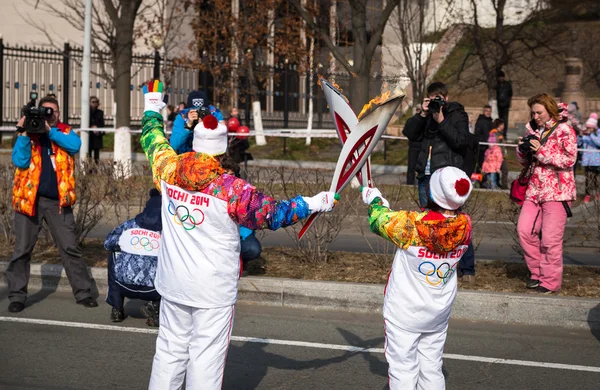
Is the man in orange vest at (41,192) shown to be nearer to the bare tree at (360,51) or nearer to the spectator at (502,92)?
the bare tree at (360,51)

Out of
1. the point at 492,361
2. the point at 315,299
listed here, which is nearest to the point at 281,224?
the point at 492,361

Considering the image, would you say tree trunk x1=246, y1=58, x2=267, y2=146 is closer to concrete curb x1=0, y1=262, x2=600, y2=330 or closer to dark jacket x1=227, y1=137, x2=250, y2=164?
dark jacket x1=227, y1=137, x2=250, y2=164

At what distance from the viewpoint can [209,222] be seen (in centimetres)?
473

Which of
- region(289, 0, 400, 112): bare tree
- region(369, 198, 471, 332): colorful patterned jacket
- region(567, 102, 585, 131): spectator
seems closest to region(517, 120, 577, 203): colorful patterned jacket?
region(369, 198, 471, 332): colorful patterned jacket

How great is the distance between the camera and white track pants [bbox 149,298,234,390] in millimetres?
4668

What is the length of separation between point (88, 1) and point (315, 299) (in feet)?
35.2

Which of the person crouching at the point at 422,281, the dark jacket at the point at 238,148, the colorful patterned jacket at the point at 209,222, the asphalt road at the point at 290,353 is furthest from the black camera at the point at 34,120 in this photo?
the dark jacket at the point at 238,148

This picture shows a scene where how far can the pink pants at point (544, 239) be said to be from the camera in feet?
25.7

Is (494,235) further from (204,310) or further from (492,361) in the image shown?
(204,310)

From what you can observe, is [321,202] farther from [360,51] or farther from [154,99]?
[360,51]

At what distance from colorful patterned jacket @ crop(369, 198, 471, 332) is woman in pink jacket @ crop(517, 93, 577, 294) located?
311cm

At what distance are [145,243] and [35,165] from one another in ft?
4.34

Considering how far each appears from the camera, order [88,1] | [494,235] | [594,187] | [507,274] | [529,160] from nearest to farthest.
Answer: [529,160] → [507,274] → [594,187] → [494,235] → [88,1]

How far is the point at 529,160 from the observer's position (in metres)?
7.95
